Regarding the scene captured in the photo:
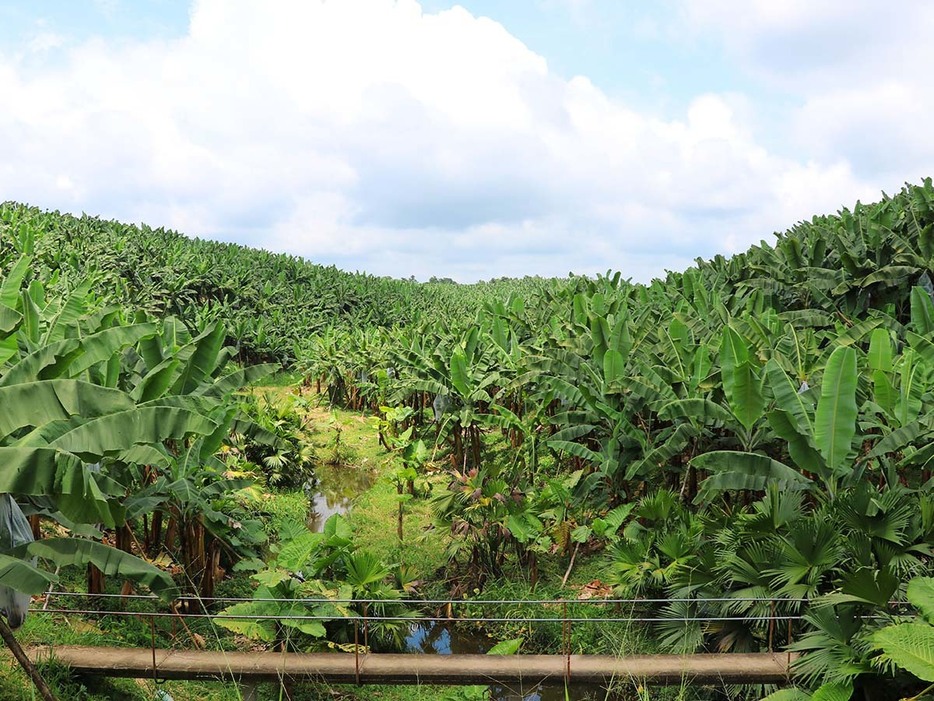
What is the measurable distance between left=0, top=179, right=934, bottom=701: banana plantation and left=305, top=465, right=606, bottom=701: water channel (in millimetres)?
555

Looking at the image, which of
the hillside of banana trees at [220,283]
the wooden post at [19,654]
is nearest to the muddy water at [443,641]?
the wooden post at [19,654]

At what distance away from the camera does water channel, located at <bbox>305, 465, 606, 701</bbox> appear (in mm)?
7773

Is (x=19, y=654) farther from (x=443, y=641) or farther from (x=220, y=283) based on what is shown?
(x=220, y=283)

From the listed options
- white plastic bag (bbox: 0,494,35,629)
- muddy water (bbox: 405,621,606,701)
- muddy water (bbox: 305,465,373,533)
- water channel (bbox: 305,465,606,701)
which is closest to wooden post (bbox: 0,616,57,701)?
white plastic bag (bbox: 0,494,35,629)

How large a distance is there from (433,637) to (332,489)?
6933mm

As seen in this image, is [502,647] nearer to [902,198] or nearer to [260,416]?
[260,416]

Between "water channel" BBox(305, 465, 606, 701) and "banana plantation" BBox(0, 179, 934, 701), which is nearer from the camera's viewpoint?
"banana plantation" BBox(0, 179, 934, 701)

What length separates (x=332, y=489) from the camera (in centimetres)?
1616

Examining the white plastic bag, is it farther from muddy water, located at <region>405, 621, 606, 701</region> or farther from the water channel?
muddy water, located at <region>405, 621, 606, 701</region>

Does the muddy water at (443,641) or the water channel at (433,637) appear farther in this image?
the muddy water at (443,641)

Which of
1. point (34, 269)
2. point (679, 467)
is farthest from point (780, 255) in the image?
point (34, 269)

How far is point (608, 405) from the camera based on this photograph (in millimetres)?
10000

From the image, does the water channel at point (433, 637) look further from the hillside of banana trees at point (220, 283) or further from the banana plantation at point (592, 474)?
the hillside of banana trees at point (220, 283)

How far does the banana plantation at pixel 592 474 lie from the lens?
5238 mm
